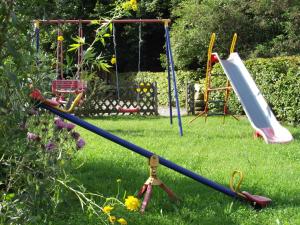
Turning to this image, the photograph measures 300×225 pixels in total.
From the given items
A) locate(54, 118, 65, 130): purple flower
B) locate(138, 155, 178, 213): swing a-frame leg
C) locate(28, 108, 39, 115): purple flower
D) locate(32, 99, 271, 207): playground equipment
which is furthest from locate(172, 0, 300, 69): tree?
locate(28, 108, 39, 115): purple flower

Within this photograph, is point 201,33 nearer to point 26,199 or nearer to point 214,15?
point 214,15

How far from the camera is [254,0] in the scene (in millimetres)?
17891

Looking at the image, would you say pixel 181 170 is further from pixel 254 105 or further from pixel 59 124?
pixel 254 105

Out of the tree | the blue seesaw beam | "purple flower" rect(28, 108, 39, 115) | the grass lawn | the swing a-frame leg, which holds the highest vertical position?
the tree

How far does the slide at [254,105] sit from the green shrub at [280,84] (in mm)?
1003

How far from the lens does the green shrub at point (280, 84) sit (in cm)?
1029

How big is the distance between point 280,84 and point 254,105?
1.84m

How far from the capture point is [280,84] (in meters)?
10.9

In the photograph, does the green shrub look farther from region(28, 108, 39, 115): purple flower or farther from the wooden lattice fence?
region(28, 108, 39, 115): purple flower

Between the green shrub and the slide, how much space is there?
1003mm

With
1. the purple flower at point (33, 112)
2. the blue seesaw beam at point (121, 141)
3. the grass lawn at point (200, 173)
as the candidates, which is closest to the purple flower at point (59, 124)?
the blue seesaw beam at point (121, 141)

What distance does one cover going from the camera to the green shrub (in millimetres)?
10289

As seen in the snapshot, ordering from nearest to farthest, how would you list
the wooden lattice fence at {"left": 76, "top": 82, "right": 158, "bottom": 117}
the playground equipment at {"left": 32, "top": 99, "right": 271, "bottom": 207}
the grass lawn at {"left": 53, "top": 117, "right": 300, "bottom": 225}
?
1. the playground equipment at {"left": 32, "top": 99, "right": 271, "bottom": 207}
2. the grass lawn at {"left": 53, "top": 117, "right": 300, "bottom": 225}
3. the wooden lattice fence at {"left": 76, "top": 82, "right": 158, "bottom": 117}

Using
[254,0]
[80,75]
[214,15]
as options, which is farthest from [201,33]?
[80,75]
